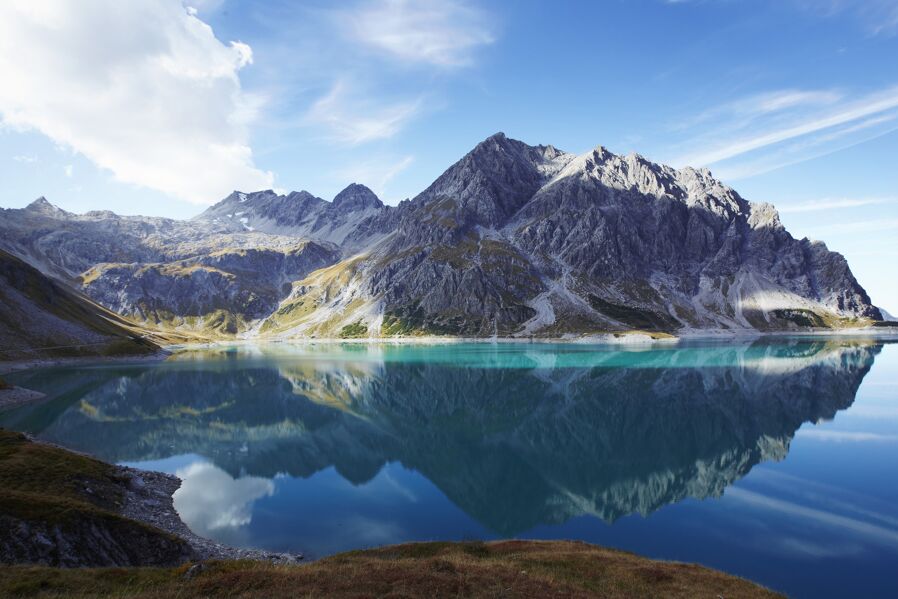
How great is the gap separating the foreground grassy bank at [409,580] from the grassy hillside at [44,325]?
443 feet

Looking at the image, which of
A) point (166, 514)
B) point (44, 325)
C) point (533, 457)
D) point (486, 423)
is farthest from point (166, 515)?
point (44, 325)

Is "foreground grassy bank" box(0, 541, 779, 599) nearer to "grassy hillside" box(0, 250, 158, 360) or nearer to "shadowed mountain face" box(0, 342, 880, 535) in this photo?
"shadowed mountain face" box(0, 342, 880, 535)

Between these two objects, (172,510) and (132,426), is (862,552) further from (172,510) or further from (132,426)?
(132,426)

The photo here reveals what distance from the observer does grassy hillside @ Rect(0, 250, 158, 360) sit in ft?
422

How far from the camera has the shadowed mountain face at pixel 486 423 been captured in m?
51.4

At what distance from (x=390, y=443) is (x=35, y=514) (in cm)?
4636

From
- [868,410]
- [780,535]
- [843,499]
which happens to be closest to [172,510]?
[780,535]

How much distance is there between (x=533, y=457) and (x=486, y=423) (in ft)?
60.2

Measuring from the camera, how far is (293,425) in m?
78.3

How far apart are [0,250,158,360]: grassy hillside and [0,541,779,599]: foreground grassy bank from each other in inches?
5317

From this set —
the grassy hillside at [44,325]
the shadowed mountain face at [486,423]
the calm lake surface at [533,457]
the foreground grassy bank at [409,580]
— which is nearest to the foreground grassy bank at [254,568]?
the foreground grassy bank at [409,580]

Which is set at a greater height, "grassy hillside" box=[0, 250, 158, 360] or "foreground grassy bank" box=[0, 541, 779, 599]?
"grassy hillside" box=[0, 250, 158, 360]

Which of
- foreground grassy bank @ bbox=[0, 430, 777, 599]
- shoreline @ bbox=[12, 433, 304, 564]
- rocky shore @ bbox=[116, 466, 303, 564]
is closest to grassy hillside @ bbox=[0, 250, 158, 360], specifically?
rocky shore @ bbox=[116, 466, 303, 564]

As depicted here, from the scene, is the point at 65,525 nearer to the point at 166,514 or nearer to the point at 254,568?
the point at 166,514
